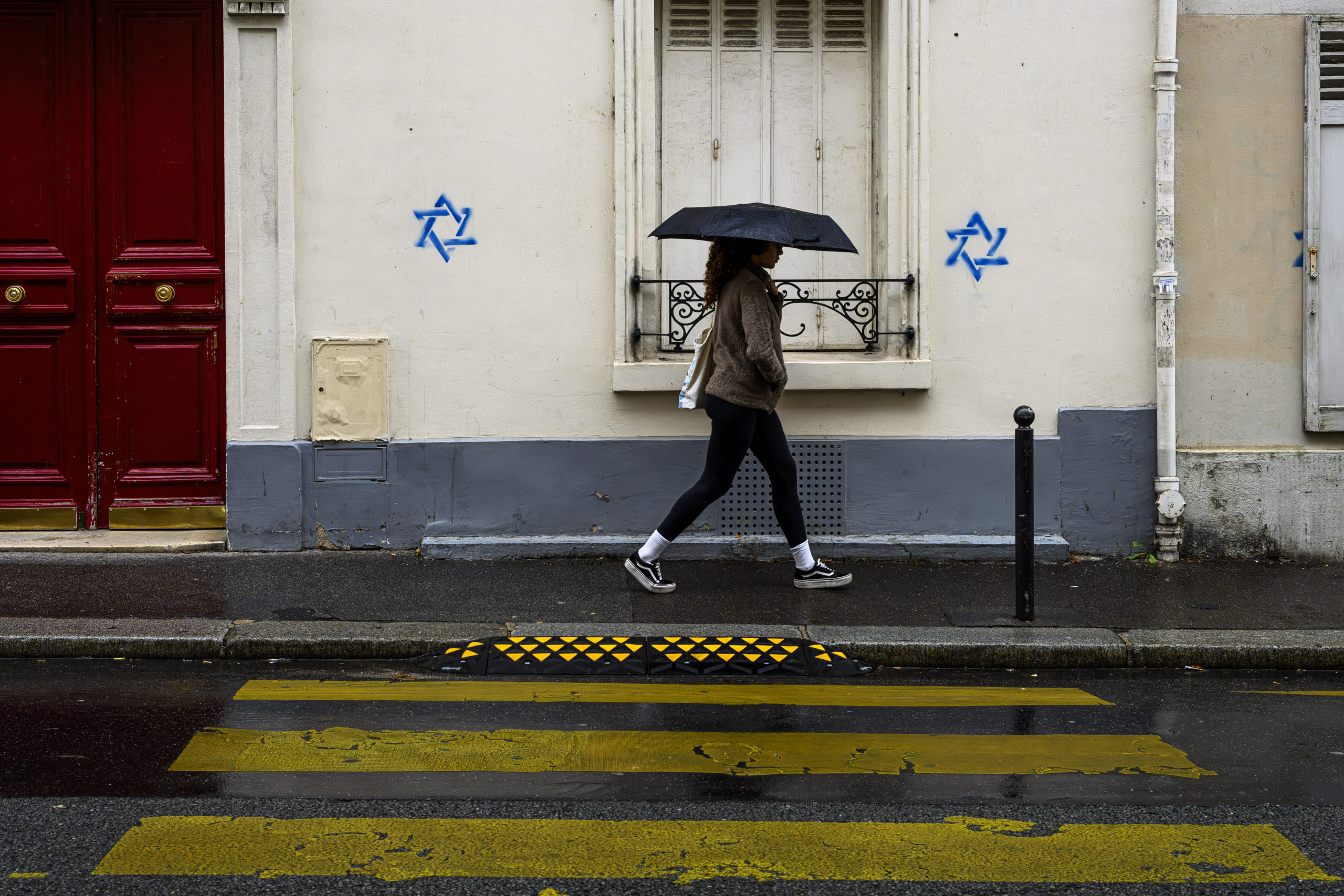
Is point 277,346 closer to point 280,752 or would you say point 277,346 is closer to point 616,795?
point 280,752

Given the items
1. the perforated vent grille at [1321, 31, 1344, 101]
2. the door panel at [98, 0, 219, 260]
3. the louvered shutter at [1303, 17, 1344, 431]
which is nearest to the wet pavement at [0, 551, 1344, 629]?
the louvered shutter at [1303, 17, 1344, 431]

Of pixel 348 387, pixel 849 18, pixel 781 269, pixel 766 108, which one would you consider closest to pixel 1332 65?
pixel 849 18

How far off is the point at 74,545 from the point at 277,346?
5.59 ft

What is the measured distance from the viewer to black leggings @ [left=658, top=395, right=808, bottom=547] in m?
6.93

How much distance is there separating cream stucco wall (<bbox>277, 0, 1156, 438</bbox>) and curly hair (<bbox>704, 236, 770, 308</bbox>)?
1.21 meters

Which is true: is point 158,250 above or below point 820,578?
above

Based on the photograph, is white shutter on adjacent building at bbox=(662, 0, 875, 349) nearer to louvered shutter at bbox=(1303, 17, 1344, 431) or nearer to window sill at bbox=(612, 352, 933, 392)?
window sill at bbox=(612, 352, 933, 392)

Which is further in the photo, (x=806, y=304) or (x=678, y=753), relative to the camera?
(x=806, y=304)

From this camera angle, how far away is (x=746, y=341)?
267 inches

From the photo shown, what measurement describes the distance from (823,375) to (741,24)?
2.30 meters

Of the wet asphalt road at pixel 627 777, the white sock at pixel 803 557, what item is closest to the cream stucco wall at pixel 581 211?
the white sock at pixel 803 557

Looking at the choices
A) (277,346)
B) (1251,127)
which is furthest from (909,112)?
(277,346)

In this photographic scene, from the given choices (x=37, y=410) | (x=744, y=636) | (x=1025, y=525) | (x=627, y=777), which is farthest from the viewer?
(x=37, y=410)

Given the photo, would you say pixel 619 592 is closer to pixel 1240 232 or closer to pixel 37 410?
pixel 37 410
